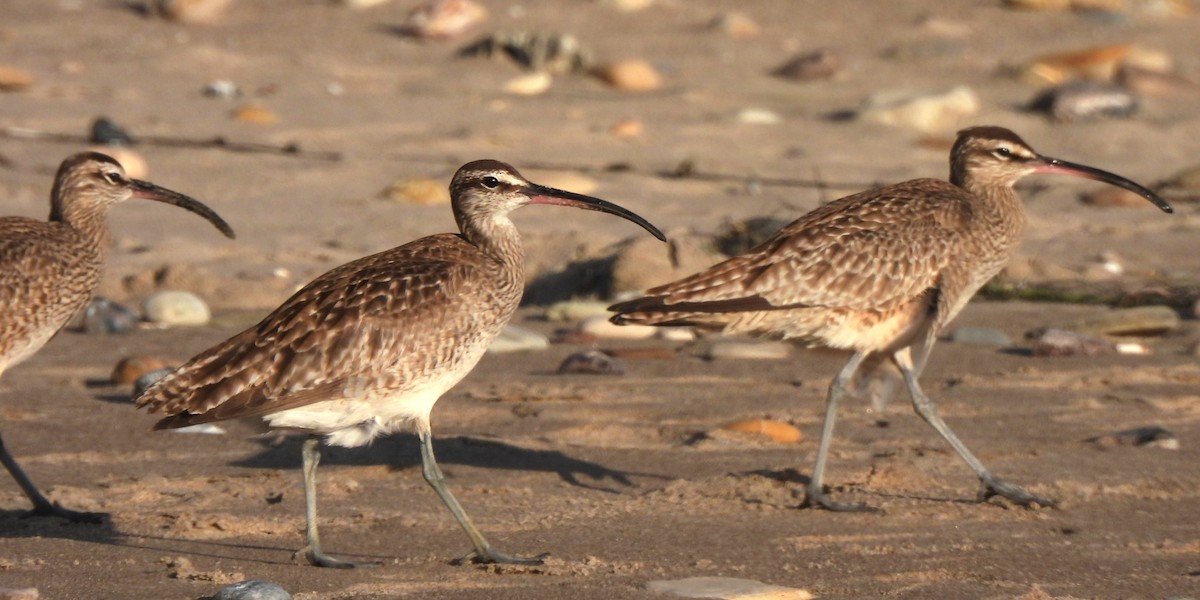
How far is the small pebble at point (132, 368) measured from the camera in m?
8.08

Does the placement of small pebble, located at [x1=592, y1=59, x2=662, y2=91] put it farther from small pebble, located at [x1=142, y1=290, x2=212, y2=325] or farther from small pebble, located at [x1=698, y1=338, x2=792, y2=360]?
small pebble, located at [x1=698, y1=338, x2=792, y2=360]

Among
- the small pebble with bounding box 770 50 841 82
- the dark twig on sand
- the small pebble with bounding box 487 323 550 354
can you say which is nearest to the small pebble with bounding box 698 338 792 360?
the small pebble with bounding box 487 323 550 354

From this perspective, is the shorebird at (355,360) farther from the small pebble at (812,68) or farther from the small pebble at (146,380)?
the small pebble at (812,68)

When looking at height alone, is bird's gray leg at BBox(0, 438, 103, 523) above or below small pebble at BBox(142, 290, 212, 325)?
below

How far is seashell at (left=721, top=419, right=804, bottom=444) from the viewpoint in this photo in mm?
7301

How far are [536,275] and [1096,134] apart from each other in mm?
5454

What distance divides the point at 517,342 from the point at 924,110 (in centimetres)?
618

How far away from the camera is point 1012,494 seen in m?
6.38

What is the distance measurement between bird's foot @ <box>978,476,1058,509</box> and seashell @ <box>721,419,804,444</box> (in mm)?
1021

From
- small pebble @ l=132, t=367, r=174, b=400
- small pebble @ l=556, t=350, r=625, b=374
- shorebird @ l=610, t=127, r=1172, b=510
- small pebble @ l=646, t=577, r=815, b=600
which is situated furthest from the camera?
small pebble @ l=556, t=350, r=625, b=374

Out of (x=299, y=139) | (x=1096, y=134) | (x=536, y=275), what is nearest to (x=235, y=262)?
(x=536, y=275)

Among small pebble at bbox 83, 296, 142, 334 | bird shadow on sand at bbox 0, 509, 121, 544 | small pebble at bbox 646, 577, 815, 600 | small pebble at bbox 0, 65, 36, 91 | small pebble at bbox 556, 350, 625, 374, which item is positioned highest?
small pebble at bbox 0, 65, 36, 91

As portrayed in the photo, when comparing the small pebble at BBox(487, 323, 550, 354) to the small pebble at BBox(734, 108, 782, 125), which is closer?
the small pebble at BBox(487, 323, 550, 354)

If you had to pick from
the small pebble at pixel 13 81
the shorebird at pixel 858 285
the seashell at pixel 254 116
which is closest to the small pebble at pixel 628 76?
the seashell at pixel 254 116
